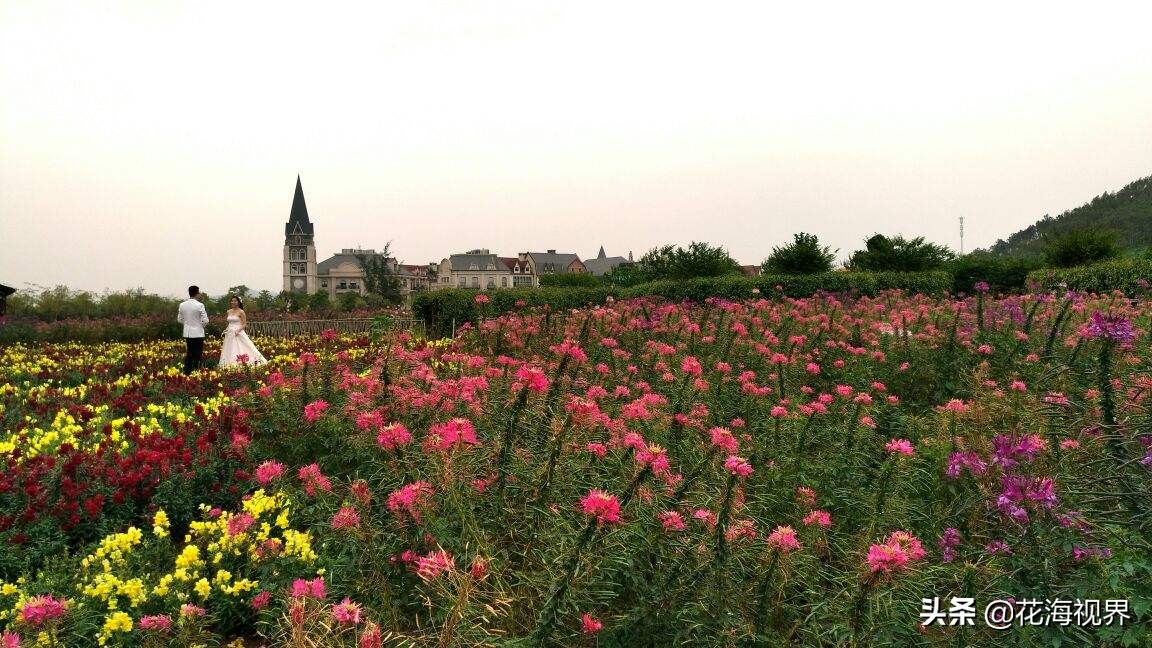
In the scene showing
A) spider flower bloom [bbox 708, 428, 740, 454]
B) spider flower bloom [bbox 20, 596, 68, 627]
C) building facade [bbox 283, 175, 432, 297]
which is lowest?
spider flower bloom [bbox 20, 596, 68, 627]

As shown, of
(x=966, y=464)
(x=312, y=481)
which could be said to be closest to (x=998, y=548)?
(x=966, y=464)

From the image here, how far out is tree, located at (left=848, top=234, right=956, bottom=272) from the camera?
22906mm

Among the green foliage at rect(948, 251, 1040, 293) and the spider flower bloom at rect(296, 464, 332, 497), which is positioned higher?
the green foliage at rect(948, 251, 1040, 293)

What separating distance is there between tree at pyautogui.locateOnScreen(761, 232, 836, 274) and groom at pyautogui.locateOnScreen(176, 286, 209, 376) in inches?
664

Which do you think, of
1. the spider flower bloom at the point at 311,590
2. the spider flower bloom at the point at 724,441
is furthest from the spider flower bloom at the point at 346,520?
the spider flower bloom at the point at 724,441

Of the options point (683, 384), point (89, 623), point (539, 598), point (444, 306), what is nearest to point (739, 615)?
point (539, 598)

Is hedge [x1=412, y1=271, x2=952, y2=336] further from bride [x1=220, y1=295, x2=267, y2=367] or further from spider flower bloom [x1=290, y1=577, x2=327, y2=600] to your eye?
spider flower bloom [x1=290, y1=577, x2=327, y2=600]

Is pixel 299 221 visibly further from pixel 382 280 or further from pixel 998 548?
pixel 998 548

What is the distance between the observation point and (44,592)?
325 cm

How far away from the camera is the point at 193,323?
424 inches

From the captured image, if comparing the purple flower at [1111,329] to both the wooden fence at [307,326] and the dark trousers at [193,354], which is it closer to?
the dark trousers at [193,354]

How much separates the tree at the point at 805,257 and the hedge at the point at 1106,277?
651cm

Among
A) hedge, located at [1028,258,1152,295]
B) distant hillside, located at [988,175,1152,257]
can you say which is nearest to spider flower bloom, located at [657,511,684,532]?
hedge, located at [1028,258,1152,295]

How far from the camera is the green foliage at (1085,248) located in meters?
19.2
